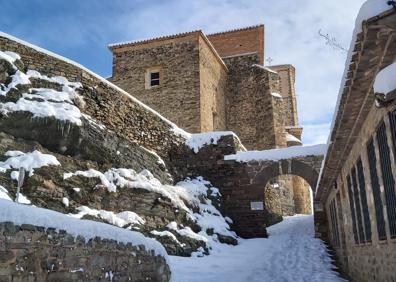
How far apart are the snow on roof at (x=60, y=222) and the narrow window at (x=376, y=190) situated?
116 inches

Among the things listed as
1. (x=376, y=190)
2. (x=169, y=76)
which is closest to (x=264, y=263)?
(x=376, y=190)

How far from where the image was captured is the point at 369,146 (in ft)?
16.1

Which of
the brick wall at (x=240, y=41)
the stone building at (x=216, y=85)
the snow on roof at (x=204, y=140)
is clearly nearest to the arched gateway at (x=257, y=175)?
the snow on roof at (x=204, y=140)

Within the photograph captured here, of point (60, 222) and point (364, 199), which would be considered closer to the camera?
point (60, 222)

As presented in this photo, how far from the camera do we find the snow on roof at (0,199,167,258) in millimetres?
3168

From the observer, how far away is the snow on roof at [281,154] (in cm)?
1491

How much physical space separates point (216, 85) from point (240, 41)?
4.22 metres

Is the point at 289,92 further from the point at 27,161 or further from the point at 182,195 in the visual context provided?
the point at 27,161

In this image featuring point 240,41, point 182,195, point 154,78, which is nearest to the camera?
point 182,195

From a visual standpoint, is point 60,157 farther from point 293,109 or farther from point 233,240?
point 293,109

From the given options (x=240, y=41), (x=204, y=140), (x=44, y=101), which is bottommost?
(x=44, y=101)

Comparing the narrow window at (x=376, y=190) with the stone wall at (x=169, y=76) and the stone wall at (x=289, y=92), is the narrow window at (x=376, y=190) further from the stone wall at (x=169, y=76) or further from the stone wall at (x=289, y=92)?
the stone wall at (x=289, y=92)

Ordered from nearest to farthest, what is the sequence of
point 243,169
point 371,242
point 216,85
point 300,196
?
point 371,242
point 243,169
point 216,85
point 300,196

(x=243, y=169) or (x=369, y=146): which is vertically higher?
(x=243, y=169)
